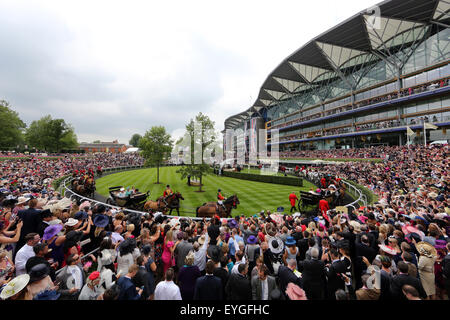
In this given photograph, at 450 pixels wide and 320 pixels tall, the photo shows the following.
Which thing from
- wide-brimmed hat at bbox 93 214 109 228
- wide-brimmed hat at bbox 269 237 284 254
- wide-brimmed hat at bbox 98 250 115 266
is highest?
wide-brimmed hat at bbox 93 214 109 228

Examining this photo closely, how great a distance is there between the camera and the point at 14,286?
96.9 inches

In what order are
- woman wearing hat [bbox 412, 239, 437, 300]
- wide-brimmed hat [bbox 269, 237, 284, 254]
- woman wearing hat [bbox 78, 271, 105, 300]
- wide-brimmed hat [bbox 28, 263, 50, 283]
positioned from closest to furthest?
1. wide-brimmed hat [bbox 28, 263, 50, 283]
2. woman wearing hat [bbox 78, 271, 105, 300]
3. woman wearing hat [bbox 412, 239, 437, 300]
4. wide-brimmed hat [bbox 269, 237, 284, 254]

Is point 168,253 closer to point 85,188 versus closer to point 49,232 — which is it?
point 49,232

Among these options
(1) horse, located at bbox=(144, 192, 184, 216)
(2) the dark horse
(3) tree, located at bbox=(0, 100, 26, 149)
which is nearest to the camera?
(1) horse, located at bbox=(144, 192, 184, 216)

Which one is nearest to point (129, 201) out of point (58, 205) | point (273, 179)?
point (58, 205)

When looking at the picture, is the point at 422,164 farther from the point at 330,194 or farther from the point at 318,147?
the point at 318,147

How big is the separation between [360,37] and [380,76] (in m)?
10.0

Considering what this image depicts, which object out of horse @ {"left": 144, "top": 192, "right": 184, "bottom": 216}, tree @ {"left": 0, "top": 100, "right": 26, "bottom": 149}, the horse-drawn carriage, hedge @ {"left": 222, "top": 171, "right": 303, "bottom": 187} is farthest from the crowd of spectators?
tree @ {"left": 0, "top": 100, "right": 26, "bottom": 149}

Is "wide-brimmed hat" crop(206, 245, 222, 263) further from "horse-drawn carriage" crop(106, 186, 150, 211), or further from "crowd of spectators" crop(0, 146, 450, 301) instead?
"horse-drawn carriage" crop(106, 186, 150, 211)

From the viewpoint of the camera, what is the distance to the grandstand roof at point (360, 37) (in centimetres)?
2662

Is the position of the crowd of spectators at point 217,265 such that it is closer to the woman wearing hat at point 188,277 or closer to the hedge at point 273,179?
the woman wearing hat at point 188,277

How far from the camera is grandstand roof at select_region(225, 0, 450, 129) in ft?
87.4

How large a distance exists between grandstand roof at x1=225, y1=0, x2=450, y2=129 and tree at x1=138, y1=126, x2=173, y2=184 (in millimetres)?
34814
